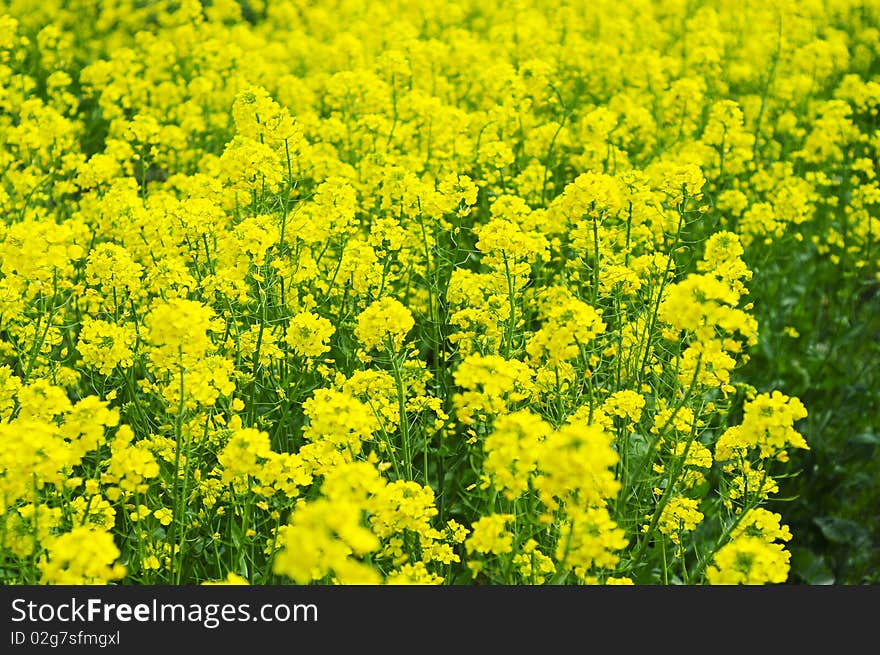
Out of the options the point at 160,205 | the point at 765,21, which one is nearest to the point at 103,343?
the point at 160,205

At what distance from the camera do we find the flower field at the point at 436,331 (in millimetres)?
3049

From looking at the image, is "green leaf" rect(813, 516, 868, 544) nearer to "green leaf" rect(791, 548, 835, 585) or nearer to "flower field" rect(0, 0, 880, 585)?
"flower field" rect(0, 0, 880, 585)

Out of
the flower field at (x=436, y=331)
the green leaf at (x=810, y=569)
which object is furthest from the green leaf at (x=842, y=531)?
the green leaf at (x=810, y=569)

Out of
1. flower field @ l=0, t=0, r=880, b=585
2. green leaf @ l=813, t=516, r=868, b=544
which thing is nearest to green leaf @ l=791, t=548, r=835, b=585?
flower field @ l=0, t=0, r=880, b=585

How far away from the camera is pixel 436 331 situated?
459 centimetres

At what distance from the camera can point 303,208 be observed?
4691 millimetres

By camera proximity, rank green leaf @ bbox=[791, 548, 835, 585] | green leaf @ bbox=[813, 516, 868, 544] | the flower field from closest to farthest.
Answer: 1. the flower field
2. green leaf @ bbox=[791, 548, 835, 585]
3. green leaf @ bbox=[813, 516, 868, 544]

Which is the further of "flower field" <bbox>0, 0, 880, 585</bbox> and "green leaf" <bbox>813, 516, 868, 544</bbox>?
"green leaf" <bbox>813, 516, 868, 544</bbox>

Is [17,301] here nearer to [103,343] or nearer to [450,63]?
[103,343]

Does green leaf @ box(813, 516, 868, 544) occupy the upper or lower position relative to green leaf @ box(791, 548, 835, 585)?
upper

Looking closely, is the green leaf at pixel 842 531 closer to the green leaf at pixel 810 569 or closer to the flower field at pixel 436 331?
the flower field at pixel 436 331

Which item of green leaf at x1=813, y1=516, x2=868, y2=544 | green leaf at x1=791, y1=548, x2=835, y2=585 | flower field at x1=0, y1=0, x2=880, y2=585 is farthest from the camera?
green leaf at x1=813, y1=516, x2=868, y2=544

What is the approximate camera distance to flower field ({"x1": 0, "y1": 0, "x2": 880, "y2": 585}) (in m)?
3.05

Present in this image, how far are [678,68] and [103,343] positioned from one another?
14.9 ft
